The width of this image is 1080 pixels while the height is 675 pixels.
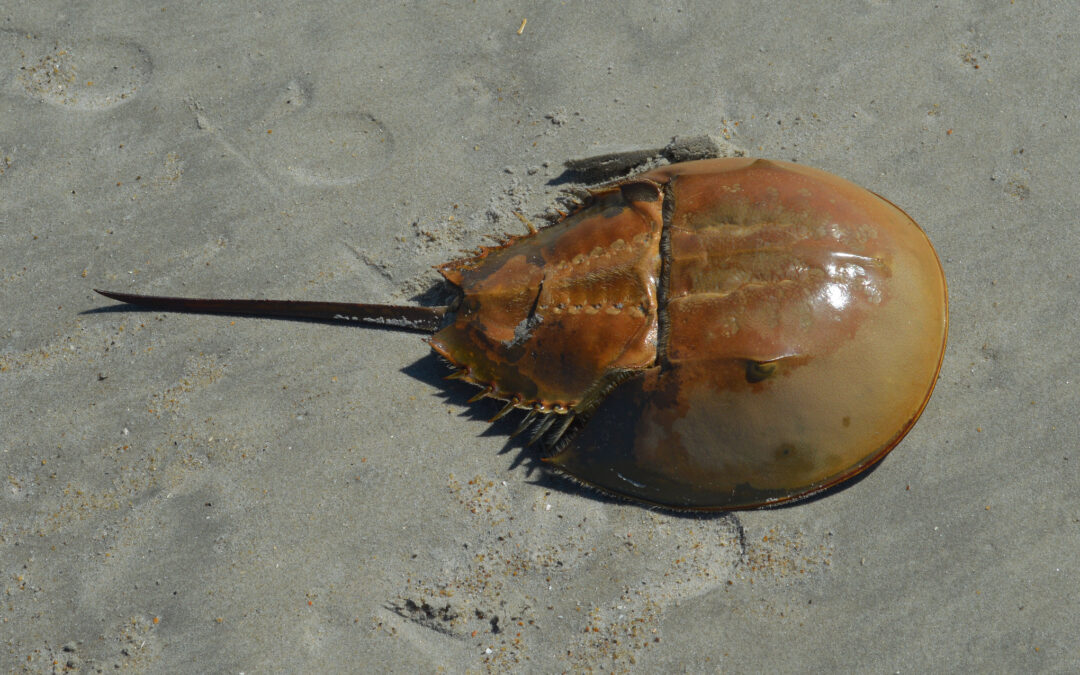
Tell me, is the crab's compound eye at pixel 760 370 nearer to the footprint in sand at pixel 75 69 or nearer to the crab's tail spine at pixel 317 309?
the crab's tail spine at pixel 317 309

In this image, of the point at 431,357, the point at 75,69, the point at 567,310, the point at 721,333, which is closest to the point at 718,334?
the point at 721,333

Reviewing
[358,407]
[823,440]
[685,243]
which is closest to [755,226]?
[685,243]

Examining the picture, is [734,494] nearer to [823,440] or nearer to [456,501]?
[823,440]

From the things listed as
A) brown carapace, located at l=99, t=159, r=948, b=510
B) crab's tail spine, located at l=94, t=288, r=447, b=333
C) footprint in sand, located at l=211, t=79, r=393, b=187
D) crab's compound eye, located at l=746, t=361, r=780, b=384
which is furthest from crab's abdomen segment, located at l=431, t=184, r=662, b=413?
footprint in sand, located at l=211, t=79, r=393, b=187

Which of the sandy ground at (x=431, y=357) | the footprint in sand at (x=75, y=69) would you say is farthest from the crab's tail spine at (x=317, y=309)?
the footprint in sand at (x=75, y=69)

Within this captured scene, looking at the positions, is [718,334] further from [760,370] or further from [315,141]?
[315,141]
